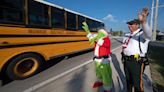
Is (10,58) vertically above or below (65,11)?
below

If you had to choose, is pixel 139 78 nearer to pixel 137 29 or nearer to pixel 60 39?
pixel 137 29

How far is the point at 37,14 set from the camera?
242 inches

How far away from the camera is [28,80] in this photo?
5.44m

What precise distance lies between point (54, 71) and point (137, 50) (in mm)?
3932

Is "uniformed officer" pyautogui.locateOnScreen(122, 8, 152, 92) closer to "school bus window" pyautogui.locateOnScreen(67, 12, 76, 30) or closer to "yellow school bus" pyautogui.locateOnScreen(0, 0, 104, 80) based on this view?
"yellow school bus" pyautogui.locateOnScreen(0, 0, 104, 80)

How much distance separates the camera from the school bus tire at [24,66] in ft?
16.8

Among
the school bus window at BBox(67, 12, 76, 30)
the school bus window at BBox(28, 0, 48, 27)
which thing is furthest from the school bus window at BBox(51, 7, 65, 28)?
the school bus window at BBox(67, 12, 76, 30)

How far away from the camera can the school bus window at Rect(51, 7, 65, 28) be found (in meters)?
7.05

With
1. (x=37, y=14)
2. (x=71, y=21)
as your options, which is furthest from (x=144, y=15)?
(x=71, y=21)

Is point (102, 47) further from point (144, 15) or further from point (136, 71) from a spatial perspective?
point (144, 15)

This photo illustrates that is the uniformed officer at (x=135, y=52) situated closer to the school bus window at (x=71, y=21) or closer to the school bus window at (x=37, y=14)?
the school bus window at (x=37, y=14)

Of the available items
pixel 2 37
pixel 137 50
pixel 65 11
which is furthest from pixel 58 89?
pixel 65 11

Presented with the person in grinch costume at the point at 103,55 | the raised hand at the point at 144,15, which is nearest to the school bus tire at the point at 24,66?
the person in grinch costume at the point at 103,55

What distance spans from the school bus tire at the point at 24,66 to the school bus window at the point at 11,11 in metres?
1.15
